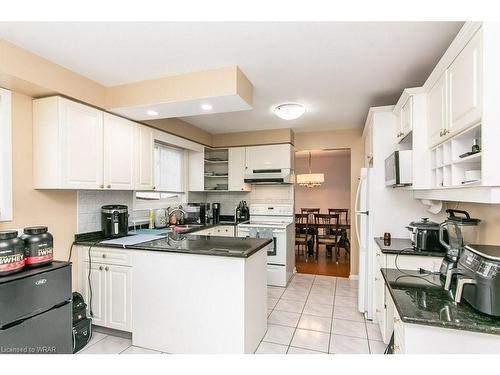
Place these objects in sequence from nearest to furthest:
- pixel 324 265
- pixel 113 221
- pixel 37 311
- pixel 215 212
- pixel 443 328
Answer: pixel 443 328 < pixel 37 311 < pixel 113 221 < pixel 215 212 < pixel 324 265

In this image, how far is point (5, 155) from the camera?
210cm

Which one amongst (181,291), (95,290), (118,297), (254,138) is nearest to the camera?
(181,291)

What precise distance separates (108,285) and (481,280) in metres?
2.77

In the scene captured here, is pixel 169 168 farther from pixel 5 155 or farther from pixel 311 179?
pixel 311 179

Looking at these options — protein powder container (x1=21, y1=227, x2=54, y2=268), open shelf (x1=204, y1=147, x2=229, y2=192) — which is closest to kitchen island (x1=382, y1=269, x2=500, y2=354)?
protein powder container (x1=21, y1=227, x2=54, y2=268)

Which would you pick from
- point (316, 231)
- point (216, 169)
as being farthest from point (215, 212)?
point (316, 231)

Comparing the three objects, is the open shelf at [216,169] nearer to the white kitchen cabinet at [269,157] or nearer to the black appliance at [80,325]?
the white kitchen cabinet at [269,157]

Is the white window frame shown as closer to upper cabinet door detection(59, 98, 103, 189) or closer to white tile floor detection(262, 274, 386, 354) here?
upper cabinet door detection(59, 98, 103, 189)

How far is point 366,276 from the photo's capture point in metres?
3.00

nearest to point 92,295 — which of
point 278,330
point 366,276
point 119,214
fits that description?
point 119,214

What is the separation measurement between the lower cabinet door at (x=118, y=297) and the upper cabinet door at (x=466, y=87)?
2693 mm

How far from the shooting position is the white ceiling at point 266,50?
1710 mm

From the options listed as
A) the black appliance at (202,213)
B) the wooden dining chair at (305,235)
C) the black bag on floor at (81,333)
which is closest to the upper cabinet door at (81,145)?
the black bag on floor at (81,333)
